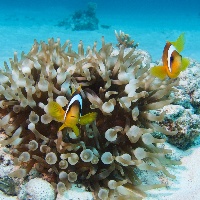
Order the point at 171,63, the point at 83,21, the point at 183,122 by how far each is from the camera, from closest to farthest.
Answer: the point at 171,63
the point at 183,122
the point at 83,21

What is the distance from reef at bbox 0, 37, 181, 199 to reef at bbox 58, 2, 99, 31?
1506 centimetres

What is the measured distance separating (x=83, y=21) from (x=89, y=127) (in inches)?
652

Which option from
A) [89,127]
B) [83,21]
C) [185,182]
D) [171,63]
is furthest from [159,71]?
[83,21]

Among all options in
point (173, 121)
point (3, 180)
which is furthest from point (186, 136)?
point (3, 180)

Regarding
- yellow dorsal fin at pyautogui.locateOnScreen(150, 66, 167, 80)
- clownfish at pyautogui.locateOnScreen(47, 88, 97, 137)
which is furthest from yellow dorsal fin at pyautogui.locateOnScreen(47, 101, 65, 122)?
yellow dorsal fin at pyautogui.locateOnScreen(150, 66, 167, 80)

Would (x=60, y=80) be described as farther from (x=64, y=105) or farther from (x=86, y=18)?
(x=86, y=18)

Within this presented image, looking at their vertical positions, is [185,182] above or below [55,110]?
below

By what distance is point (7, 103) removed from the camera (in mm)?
2580

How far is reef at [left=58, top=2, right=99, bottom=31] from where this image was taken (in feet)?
57.8

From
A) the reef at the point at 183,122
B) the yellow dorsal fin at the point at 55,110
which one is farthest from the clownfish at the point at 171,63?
the yellow dorsal fin at the point at 55,110

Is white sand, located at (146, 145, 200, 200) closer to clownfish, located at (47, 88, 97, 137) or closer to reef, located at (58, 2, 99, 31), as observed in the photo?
clownfish, located at (47, 88, 97, 137)

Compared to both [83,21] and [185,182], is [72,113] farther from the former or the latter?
[83,21]

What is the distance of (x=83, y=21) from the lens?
59.3 ft

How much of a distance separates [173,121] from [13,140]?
1797 mm
